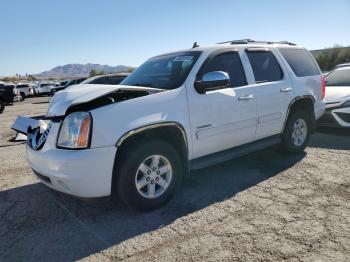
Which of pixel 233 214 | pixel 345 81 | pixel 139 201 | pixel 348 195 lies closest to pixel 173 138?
pixel 139 201

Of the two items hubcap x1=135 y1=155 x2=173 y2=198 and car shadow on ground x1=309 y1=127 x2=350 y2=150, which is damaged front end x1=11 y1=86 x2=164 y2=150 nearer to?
hubcap x1=135 y1=155 x2=173 y2=198

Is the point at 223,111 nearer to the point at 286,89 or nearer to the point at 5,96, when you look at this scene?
the point at 286,89

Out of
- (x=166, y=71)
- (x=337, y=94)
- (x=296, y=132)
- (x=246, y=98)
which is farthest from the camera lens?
(x=337, y=94)

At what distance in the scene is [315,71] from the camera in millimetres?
6148

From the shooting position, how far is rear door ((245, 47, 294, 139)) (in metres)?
5.00

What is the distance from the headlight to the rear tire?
3.47 metres

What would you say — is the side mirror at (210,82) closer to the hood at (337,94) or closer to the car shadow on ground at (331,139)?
the car shadow on ground at (331,139)

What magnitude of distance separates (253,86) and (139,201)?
236 cm

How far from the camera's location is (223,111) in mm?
4371

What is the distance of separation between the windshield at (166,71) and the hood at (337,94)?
4237mm

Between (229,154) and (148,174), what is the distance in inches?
51.5

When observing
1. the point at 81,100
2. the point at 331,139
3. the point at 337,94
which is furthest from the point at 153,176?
the point at 337,94

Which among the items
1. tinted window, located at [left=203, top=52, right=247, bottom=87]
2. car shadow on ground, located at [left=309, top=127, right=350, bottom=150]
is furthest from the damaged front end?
car shadow on ground, located at [left=309, top=127, right=350, bottom=150]

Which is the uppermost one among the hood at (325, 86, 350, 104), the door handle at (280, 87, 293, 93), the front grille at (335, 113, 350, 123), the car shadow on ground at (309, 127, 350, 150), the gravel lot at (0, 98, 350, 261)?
the door handle at (280, 87, 293, 93)
